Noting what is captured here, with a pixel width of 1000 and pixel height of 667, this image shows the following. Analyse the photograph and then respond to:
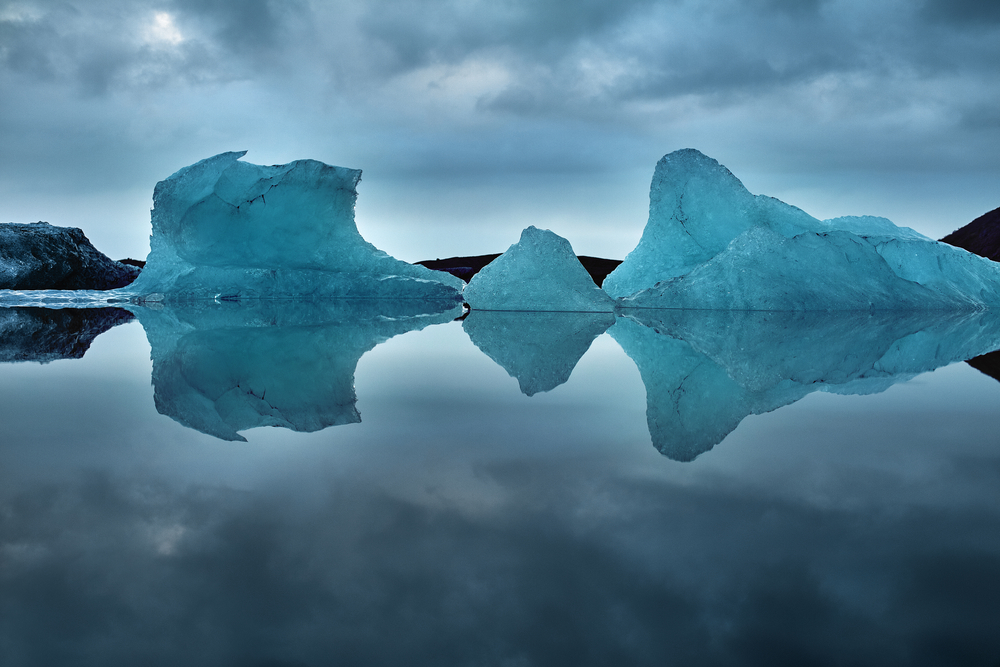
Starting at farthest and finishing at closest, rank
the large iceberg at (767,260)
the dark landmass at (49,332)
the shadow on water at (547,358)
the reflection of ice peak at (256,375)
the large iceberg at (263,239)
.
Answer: the large iceberg at (263,239), the large iceberg at (767,260), the dark landmass at (49,332), the shadow on water at (547,358), the reflection of ice peak at (256,375)

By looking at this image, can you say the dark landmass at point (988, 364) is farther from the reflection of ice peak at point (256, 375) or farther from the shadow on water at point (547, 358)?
the reflection of ice peak at point (256, 375)

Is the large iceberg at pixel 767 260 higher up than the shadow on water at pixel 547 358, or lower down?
higher up

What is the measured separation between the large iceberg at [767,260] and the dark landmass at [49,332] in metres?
7.91

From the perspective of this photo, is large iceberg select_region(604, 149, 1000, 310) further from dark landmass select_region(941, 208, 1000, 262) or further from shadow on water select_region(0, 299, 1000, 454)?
dark landmass select_region(941, 208, 1000, 262)

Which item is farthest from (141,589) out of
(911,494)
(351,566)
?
(911,494)

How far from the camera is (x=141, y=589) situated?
1186 millimetres

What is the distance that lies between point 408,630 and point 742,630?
0.48 m

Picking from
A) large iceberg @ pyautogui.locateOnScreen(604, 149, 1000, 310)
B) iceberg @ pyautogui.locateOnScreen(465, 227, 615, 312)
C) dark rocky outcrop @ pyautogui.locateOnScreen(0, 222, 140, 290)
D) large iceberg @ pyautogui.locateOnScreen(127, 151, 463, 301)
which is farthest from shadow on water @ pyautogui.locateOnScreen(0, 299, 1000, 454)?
dark rocky outcrop @ pyautogui.locateOnScreen(0, 222, 140, 290)

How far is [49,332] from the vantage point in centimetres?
649

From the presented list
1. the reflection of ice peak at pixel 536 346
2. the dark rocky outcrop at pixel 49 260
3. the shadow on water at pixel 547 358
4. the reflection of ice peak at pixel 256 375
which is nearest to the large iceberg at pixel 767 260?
the shadow on water at pixel 547 358

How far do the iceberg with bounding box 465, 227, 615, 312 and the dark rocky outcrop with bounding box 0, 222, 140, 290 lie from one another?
1084cm

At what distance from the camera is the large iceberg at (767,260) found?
11391mm

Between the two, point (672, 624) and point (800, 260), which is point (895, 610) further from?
point (800, 260)

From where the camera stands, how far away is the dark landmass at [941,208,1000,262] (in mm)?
37781
